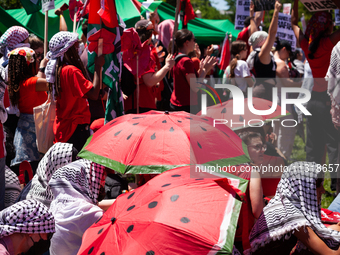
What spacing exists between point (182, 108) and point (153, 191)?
3.21m

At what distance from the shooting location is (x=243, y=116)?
→ 3941mm

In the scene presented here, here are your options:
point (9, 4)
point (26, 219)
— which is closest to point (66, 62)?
point (26, 219)

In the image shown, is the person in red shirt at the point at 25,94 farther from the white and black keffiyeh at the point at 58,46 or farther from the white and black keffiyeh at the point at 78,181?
the white and black keffiyeh at the point at 78,181

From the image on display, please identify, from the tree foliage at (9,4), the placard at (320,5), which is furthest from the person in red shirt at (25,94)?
the tree foliage at (9,4)

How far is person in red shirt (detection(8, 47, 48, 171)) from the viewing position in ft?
14.2

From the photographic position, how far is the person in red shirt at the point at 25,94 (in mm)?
4324

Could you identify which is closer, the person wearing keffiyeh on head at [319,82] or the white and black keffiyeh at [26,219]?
the white and black keffiyeh at [26,219]

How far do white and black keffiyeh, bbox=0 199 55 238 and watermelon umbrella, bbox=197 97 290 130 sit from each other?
2.01 meters

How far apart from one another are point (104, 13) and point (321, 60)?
265cm

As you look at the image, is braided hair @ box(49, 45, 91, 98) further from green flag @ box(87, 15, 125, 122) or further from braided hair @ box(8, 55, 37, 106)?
braided hair @ box(8, 55, 37, 106)

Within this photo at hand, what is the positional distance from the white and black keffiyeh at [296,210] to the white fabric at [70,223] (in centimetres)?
120

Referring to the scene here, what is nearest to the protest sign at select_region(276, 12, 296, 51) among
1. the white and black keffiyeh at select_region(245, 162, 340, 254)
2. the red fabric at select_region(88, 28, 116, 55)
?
the red fabric at select_region(88, 28, 116, 55)

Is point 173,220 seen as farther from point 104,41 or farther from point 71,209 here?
point 104,41

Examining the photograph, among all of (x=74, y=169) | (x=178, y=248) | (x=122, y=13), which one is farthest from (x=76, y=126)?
(x=122, y=13)
